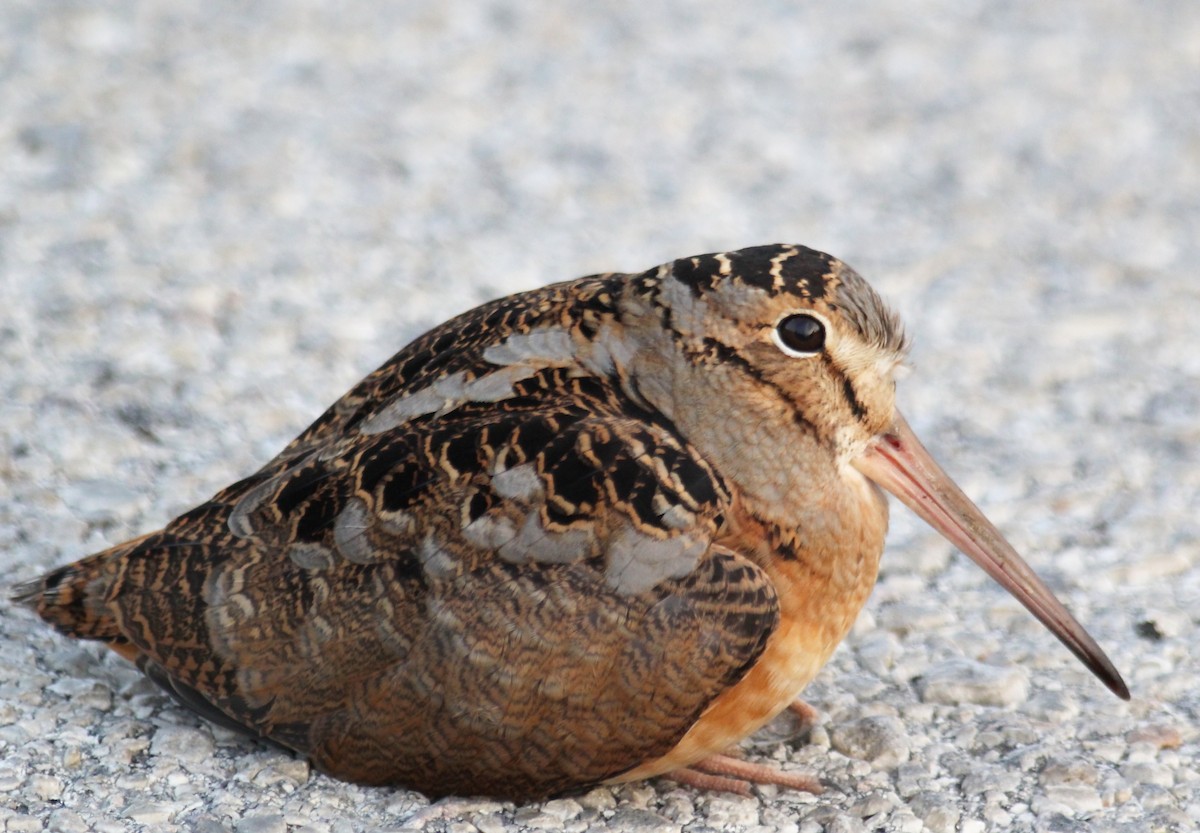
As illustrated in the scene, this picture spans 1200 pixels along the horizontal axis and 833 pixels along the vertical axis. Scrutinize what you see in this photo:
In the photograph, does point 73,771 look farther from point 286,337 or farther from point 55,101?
point 55,101

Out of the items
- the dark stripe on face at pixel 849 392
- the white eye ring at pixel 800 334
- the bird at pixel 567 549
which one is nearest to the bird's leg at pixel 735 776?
the bird at pixel 567 549

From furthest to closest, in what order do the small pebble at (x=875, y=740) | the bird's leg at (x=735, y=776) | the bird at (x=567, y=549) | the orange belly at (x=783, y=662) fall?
the small pebble at (x=875, y=740), the bird's leg at (x=735, y=776), the orange belly at (x=783, y=662), the bird at (x=567, y=549)

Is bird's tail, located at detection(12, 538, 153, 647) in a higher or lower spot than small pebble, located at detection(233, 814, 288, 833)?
higher

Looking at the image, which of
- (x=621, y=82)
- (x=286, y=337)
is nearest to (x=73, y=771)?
(x=286, y=337)

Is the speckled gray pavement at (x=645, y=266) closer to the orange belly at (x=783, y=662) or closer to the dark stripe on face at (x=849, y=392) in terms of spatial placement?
the orange belly at (x=783, y=662)

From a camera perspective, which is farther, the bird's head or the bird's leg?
the bird's leg

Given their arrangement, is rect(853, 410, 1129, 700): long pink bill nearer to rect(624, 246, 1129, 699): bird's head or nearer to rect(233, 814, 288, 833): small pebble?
rect(624, 246, 1129, 699): bird's head

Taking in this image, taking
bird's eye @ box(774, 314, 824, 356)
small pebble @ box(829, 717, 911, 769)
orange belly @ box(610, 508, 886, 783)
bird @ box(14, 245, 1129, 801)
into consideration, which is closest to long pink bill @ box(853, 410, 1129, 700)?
bird @ box(14, 245, 1129, 801)
